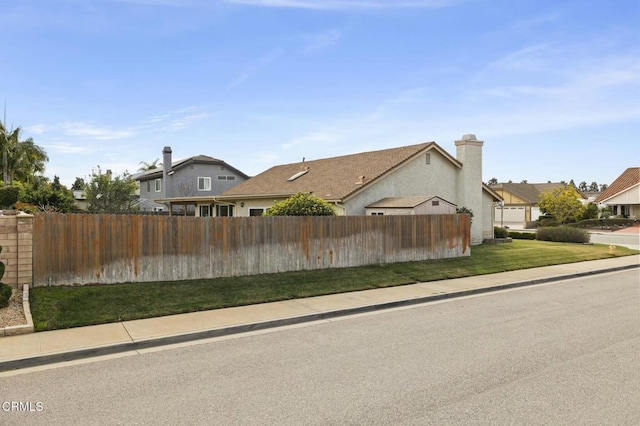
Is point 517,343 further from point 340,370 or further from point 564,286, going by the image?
point 564,286

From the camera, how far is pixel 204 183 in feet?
146

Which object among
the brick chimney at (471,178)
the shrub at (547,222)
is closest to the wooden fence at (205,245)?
the brick chimney at (471,178)

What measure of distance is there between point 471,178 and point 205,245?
55.6 ft

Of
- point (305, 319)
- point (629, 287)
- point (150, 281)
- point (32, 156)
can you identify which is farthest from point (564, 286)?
point (32, 156)

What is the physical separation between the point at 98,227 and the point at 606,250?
23.3 metres

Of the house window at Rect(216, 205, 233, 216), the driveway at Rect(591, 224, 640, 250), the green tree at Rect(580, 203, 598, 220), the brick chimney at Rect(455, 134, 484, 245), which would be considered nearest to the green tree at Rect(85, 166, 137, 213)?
the house window at Rect(216, 205, 233, 216)

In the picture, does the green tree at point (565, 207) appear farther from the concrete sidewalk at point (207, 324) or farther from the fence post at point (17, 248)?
the fence post at point (17, 248)

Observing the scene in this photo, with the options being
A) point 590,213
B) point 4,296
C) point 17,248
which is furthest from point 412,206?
point 590,213

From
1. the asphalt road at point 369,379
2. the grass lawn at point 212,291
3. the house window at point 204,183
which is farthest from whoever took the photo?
the house window at point 204,183

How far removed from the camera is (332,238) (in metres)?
15.3

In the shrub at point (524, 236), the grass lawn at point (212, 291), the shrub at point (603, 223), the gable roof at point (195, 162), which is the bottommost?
the grass lawn at point (212, 291)

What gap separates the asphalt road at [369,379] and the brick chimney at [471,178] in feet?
51.9

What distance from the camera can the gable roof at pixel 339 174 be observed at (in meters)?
22.5

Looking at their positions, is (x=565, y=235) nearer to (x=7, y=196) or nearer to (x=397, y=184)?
(x=397, y=184)
